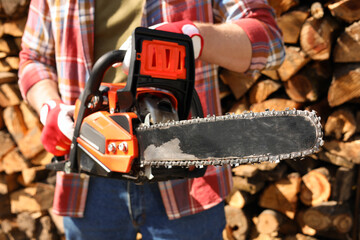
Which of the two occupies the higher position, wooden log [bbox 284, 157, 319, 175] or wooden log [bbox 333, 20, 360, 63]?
wooden log [bbox 333, 20, 360, 63]

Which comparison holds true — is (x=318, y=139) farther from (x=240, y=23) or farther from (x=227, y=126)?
(x=240, y=23)

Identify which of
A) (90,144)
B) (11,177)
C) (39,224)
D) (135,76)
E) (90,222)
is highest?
(135,76)

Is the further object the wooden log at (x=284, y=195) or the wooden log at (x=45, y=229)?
the wooden log at (x=45, y=229)

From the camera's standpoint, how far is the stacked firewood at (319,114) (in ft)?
4.61

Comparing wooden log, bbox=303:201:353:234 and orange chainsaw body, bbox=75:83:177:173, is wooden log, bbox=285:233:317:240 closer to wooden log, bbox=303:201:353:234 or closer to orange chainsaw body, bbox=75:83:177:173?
wooden log, bbox=303:201:353:234

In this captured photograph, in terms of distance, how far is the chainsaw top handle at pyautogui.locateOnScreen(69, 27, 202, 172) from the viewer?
53 cm

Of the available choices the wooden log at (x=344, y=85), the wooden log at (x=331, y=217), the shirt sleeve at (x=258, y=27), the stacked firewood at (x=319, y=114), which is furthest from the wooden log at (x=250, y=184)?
the shirt sleeve at (x=258, y=27)

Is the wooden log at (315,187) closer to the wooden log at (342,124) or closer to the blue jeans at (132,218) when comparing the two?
the wooden log at (342,124)

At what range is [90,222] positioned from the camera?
0.96 m

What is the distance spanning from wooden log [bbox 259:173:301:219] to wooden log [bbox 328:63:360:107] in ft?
1.41

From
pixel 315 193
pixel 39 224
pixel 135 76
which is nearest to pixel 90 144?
pixel 135 76

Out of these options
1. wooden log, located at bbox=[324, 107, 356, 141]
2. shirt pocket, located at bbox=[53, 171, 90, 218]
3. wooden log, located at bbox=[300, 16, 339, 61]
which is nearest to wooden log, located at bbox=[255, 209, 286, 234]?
wooden log, located at bbox=[324, 107, 356, 141]

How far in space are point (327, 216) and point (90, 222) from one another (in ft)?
3.58

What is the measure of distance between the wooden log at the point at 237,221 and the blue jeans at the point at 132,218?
0.82 meters
